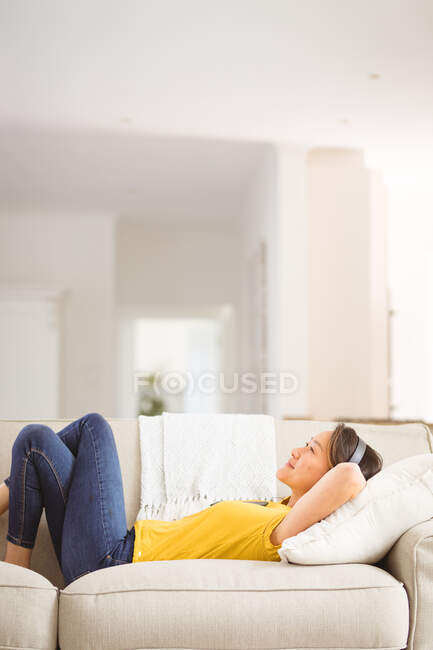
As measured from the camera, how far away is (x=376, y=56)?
403 centimetres

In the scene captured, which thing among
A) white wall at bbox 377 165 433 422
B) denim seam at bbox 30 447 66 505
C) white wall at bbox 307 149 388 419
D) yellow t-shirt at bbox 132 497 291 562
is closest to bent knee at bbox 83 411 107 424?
denim seam at bbox 30 447 66 505

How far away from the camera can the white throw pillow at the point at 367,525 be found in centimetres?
181

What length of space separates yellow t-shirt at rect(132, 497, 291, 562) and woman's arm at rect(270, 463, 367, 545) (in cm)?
11

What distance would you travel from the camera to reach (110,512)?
2.04m

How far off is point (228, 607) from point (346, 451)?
534mm

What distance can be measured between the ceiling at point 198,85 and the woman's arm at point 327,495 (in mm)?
2475

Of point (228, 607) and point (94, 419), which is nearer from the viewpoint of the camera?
point (228, 607)

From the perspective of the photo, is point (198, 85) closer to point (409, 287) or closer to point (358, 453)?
point (358, 453)

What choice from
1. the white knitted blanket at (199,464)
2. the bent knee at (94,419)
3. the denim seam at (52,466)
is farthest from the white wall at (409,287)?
the denim seam at (52,466)

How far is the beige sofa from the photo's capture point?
1674mm

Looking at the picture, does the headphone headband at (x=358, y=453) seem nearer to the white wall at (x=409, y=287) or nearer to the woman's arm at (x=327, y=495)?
the woman's arm at (x=327, y=495)

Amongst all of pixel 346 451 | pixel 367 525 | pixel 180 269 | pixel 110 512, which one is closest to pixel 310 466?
pixel 346 451

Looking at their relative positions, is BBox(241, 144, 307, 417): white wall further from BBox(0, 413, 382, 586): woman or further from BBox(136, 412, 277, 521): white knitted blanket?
BBox(0, 413, 382, 586): woman

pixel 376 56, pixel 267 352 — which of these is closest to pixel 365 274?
pixel 267 352
